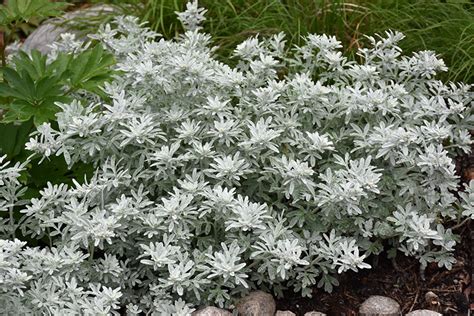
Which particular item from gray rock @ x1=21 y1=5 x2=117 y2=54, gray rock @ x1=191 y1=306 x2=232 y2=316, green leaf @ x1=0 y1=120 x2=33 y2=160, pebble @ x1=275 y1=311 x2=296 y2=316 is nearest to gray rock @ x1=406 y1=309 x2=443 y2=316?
pebble @ x1=275 y1=311 x2=296 y2=316

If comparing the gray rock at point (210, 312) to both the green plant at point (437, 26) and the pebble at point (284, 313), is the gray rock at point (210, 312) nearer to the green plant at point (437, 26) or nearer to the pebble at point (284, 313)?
the pebble at point (284, 313)

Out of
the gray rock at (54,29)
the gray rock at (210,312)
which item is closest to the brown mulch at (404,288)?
the gray rock at (210,312)

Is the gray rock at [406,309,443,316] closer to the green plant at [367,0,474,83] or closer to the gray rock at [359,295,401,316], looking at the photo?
the gray rock at [359,295,401,316]

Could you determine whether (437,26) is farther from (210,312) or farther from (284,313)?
(210,312)

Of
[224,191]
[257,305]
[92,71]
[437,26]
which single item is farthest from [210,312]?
[437,26]

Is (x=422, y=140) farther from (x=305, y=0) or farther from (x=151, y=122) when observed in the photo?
(x=305, y=0)

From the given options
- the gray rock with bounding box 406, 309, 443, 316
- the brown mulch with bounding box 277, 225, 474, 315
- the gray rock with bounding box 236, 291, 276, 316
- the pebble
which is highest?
Answer: the gray rock with bounding box 236, 291, 276, 316
